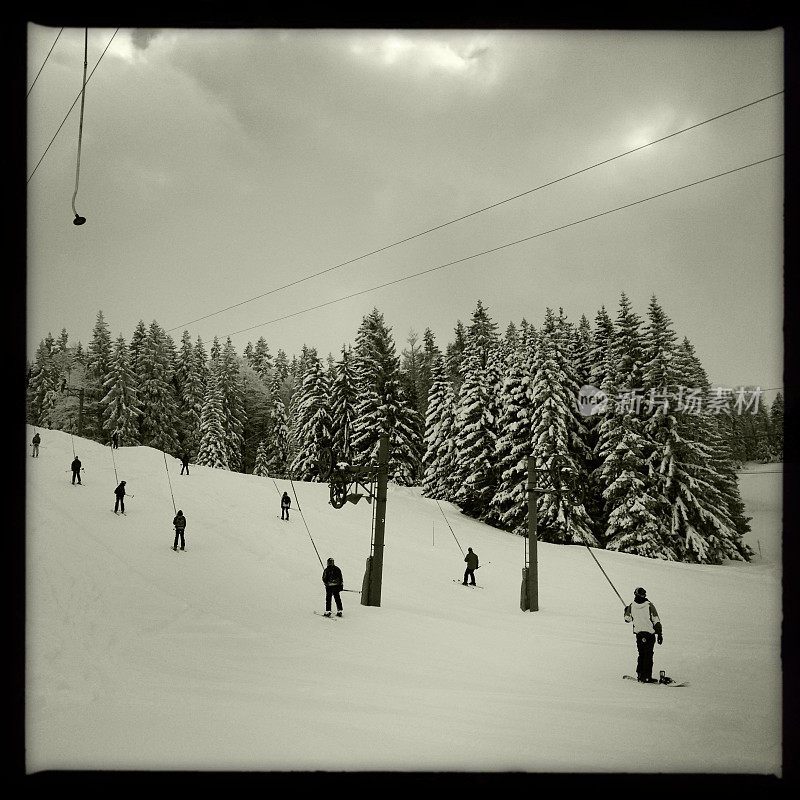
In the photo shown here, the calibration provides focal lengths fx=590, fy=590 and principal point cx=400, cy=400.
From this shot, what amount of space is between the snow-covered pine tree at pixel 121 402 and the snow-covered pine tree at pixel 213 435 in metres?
5.71

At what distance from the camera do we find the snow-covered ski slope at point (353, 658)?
459 centimetres

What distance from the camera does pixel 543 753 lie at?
4.90m

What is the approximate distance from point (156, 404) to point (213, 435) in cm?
592

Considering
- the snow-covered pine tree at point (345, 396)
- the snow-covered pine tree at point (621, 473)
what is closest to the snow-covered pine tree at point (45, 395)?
the snow-covered pine tree at point (345, 396)

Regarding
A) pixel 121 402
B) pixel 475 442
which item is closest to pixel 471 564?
pixel 475 442

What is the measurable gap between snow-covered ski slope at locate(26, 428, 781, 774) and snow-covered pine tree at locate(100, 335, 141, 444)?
2312 centimetres

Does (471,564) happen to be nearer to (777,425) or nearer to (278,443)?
(777,425)

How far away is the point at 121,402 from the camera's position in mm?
50469

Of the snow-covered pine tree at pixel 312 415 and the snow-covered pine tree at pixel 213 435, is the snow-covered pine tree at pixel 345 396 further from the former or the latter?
the snow-covered pine tree at pixel 213 435

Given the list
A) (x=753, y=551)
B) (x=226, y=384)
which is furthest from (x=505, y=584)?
(x=226, y=384)

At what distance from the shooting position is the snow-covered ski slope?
4.59 metres
